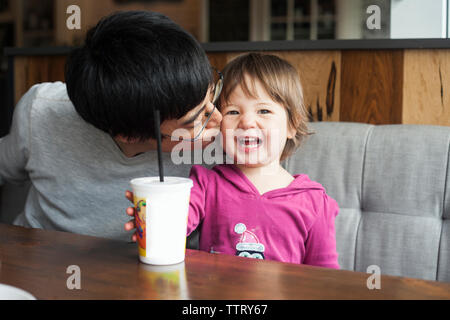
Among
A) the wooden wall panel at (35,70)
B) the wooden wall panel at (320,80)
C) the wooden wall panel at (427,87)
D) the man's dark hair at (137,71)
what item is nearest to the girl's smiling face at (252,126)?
the man's dark hair at (137,71)

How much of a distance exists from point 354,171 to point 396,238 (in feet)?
0.74

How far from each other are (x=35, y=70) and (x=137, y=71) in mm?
1370

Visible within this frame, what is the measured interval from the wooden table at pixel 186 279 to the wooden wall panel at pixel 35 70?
1.44 meters

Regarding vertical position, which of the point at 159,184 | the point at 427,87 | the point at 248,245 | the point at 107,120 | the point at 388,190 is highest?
the point at 427,87

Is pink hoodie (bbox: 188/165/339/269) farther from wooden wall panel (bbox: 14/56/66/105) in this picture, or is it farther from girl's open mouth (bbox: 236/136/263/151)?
wooden wall panel (bbox: 14/56/66/105)

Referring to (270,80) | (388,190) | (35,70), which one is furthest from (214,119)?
(35,70)

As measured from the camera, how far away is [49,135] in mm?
1362

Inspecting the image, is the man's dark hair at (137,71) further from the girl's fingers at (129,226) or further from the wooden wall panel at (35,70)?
the wooden wall panel at (35,70)

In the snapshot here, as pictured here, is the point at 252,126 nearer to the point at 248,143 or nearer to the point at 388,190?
the point at 248,143

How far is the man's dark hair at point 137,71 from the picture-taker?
1077 millimetres

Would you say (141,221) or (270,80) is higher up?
(270,80)

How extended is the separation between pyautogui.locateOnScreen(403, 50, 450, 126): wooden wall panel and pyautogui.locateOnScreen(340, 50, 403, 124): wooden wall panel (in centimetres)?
3

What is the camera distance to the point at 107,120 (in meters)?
1.16
